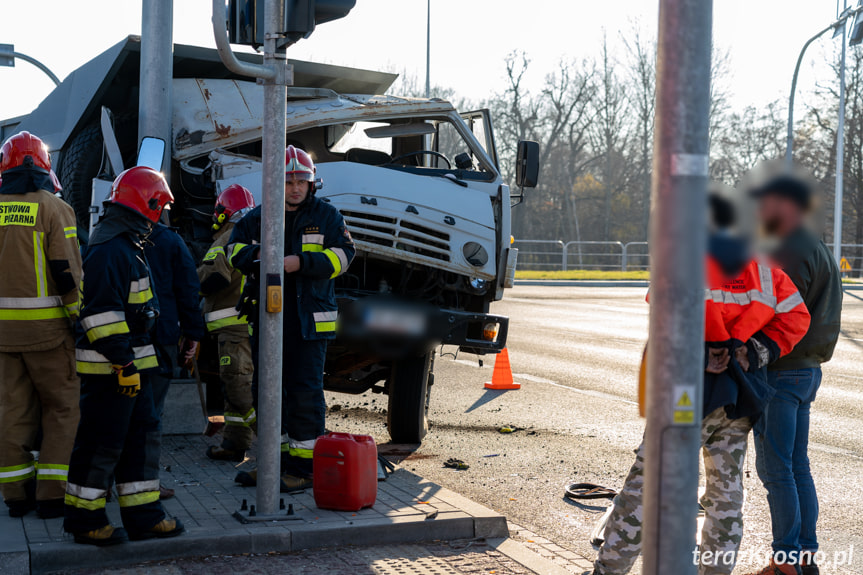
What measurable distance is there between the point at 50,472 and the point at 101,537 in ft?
2.66

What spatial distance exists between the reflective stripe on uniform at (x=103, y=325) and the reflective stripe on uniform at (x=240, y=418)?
2328 mm

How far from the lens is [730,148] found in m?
2.37

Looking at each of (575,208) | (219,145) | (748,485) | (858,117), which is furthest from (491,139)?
(575,208)

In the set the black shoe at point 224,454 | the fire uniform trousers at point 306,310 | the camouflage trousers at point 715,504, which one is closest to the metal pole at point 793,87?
the camouflage trousers at point 715,504

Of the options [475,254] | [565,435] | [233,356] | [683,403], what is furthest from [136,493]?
[565,435]

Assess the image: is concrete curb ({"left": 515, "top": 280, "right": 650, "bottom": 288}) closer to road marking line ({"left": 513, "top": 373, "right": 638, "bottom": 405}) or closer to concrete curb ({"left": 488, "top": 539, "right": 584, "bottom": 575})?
road marking line ({"left": 513, "top": 373, "right": 638, "bottom": 405})

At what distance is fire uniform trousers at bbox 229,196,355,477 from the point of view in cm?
549

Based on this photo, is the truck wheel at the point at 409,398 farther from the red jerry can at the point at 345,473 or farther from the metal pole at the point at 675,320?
the metal pole at the point at 675,320

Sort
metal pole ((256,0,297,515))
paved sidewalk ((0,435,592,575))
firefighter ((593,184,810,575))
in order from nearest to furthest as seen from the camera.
A: firefighter ((593,184,810,575)) → paved sidewalk ((0,435,592,575)) → metal pole ((256,0,297,515))

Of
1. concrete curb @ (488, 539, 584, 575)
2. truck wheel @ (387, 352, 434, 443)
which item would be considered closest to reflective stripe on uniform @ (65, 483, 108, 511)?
concrete curb @ (488, 539, 584, 575)

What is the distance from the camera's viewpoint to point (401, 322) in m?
6.72

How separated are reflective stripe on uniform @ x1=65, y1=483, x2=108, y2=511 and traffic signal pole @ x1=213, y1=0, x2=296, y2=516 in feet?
2.64

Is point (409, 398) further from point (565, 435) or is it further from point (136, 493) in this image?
point (136, 493)

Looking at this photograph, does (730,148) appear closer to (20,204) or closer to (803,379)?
(803,379)
